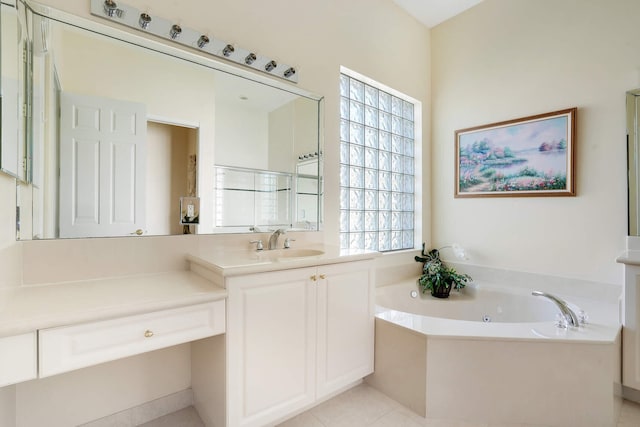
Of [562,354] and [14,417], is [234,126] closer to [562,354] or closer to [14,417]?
[14,417]

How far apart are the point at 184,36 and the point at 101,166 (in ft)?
2.63

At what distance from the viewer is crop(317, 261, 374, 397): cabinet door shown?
5.24 feet

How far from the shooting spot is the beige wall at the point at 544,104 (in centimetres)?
207

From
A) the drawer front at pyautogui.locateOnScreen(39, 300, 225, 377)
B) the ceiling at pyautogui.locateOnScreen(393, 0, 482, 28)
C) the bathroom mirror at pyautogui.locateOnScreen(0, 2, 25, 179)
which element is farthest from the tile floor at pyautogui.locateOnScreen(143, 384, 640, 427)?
the ceiling at pyautogui.locateOnScreen(393, 0, 482, 28)

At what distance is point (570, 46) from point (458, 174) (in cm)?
121

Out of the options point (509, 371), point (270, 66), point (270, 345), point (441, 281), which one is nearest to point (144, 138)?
point (270, 66)

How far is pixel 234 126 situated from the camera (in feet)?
6.07

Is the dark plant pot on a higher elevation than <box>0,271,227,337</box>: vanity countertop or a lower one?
lower

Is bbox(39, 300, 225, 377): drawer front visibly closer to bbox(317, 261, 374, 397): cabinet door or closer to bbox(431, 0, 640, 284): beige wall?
bbox(317, 261, 374, 397): cabinet door

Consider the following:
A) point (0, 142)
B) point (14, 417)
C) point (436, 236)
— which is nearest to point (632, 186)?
point (436, 236)

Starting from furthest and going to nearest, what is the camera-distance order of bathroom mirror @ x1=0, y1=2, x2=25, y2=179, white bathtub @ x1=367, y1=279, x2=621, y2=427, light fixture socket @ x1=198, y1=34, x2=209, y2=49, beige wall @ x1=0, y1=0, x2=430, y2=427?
light fixture socket @ x1=198, y1=34, x2=209, y2=49 → white bathtub @ x1=367, y1=279, x2=621, y2=427 → beige wall @ x1=0, y1=0, x2=430, y2=427 → bathroom mirror @ x1=0, y1=2, x2=25, y2=179

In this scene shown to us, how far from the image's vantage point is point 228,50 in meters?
1.74

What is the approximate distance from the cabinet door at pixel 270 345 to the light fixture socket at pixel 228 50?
1.29 m

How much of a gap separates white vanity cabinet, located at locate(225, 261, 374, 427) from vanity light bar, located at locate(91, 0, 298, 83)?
128 centimetres
